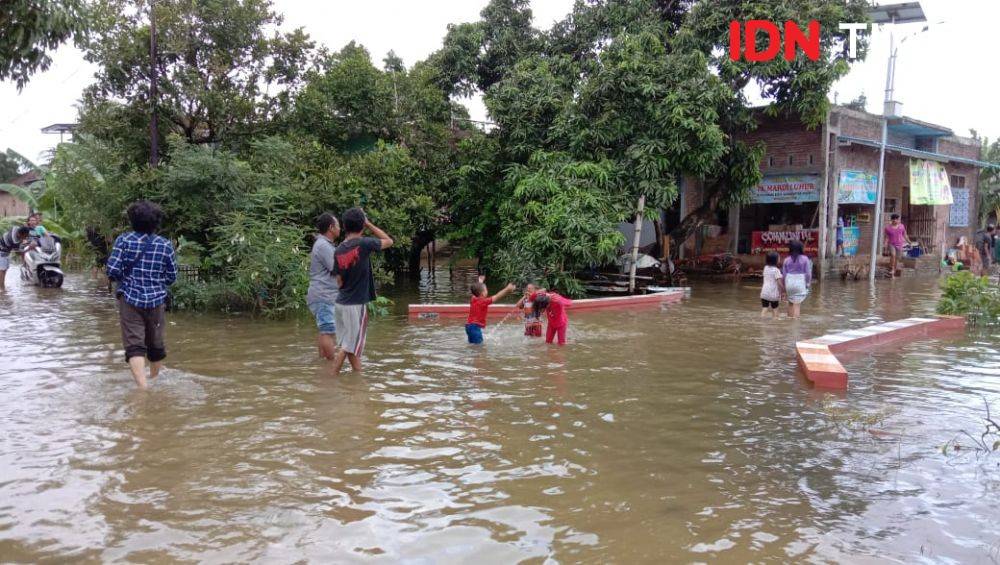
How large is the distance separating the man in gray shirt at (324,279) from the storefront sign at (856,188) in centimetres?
1768

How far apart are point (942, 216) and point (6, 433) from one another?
29952 millimetres

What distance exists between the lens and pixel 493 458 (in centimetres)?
517

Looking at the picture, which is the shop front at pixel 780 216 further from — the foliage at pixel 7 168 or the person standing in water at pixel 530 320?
the foliage at pixel 7 168

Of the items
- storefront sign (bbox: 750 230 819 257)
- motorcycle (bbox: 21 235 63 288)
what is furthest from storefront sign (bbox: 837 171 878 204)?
motorcycle (bbox: 21 235 63 288)

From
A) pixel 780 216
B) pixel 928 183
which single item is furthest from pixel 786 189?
pixel 928 183

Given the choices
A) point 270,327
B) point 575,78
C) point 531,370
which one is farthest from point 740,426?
point 575,78

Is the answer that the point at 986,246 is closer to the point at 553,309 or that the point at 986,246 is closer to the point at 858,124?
the point at 858,124

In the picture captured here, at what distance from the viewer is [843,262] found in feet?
70.6

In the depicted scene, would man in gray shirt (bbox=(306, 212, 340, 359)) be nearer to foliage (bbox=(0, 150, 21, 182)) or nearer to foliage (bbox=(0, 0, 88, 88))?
foliage (bbox=(0, 0, 88, 88))

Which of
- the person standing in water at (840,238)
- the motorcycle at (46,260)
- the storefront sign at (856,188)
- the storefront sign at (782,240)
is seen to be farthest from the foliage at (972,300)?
the motorcycle at (46,260)

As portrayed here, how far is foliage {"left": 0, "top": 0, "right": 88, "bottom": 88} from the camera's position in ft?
23.4

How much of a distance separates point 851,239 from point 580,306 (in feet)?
44.1

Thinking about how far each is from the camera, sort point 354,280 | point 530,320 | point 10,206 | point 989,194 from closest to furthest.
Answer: point 354,280, point 530,320, point 989,194, point 10,206

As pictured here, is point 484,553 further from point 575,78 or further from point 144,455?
point 575,78
